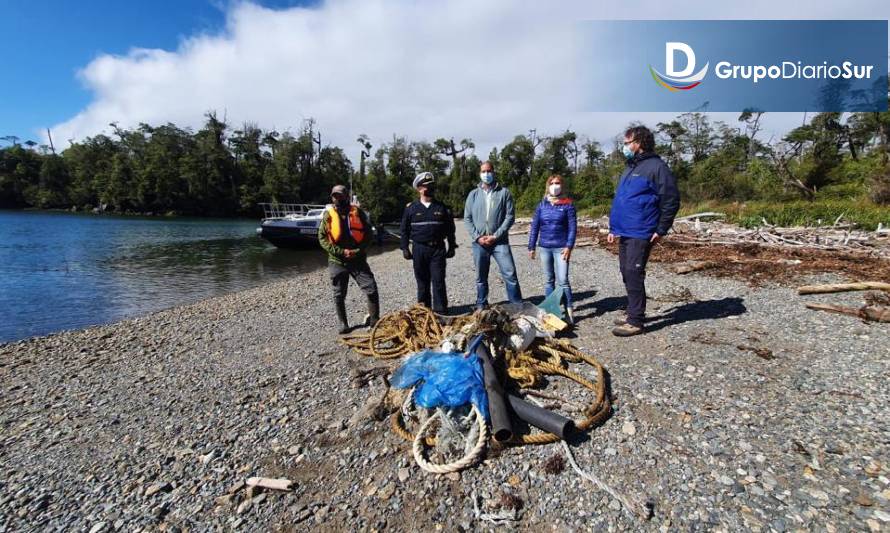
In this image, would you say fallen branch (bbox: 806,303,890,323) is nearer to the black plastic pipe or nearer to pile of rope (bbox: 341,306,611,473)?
pile of rope (bbox: 341,306,611,473)

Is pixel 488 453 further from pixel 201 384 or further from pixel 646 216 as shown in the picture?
pixel 201 384

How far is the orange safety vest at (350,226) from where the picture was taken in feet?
16.6

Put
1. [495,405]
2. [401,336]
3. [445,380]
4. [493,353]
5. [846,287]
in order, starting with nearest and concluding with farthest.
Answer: [495,405]
[445,380]
[493,353]
[401,336]
[846,287]

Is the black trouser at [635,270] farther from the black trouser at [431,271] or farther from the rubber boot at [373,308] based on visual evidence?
the rubber boot at [373,308]

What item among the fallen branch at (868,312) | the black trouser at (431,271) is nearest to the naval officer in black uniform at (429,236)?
the black trouser at (431,271)

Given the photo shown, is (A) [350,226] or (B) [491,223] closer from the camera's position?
(B) [491,223]

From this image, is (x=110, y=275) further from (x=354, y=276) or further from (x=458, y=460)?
(x=458, y=460)

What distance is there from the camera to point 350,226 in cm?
513

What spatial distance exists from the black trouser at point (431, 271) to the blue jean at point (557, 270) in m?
1.36

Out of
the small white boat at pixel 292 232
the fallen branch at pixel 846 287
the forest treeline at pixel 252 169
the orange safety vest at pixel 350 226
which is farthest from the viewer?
the forest treeline at pixel 252 169

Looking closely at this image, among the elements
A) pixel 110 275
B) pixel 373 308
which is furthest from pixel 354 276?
pixel 110 275

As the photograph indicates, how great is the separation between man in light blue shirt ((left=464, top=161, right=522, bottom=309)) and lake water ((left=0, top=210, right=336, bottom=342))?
9.24 meters

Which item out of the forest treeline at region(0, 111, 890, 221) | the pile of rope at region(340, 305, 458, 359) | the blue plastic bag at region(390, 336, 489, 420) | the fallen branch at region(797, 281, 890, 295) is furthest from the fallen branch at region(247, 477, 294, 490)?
the forest treeline at region(0, 111, 890, 221)

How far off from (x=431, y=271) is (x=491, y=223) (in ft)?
3.40
